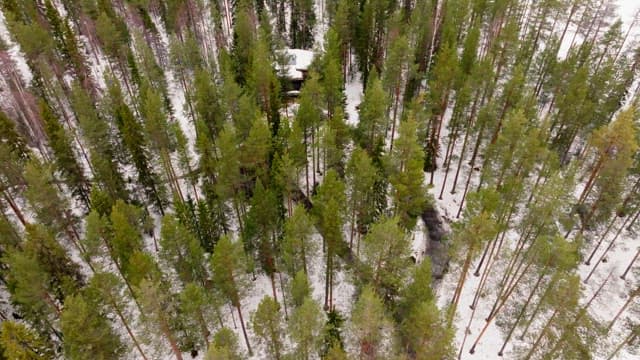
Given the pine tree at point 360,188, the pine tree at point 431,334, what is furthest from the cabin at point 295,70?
the pine tree at point 431,334

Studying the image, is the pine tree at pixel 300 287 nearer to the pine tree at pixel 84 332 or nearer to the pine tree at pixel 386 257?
the pine tree at pixel 386 257

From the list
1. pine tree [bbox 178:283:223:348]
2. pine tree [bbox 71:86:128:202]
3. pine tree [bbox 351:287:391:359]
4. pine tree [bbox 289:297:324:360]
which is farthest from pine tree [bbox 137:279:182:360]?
pine tree [bbox 351:287:391:359]

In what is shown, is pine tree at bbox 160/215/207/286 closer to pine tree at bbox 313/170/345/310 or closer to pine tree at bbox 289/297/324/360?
pine tree at bbox 289/297/324/360

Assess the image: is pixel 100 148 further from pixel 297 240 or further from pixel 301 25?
pixel 301 25

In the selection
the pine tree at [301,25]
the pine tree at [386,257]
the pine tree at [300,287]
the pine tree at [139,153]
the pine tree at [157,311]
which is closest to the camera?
the pine tree at [157,311]

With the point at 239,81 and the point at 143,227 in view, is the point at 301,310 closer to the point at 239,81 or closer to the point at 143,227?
the point at 143,227

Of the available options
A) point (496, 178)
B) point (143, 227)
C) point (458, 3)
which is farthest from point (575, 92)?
point (143, 227)
